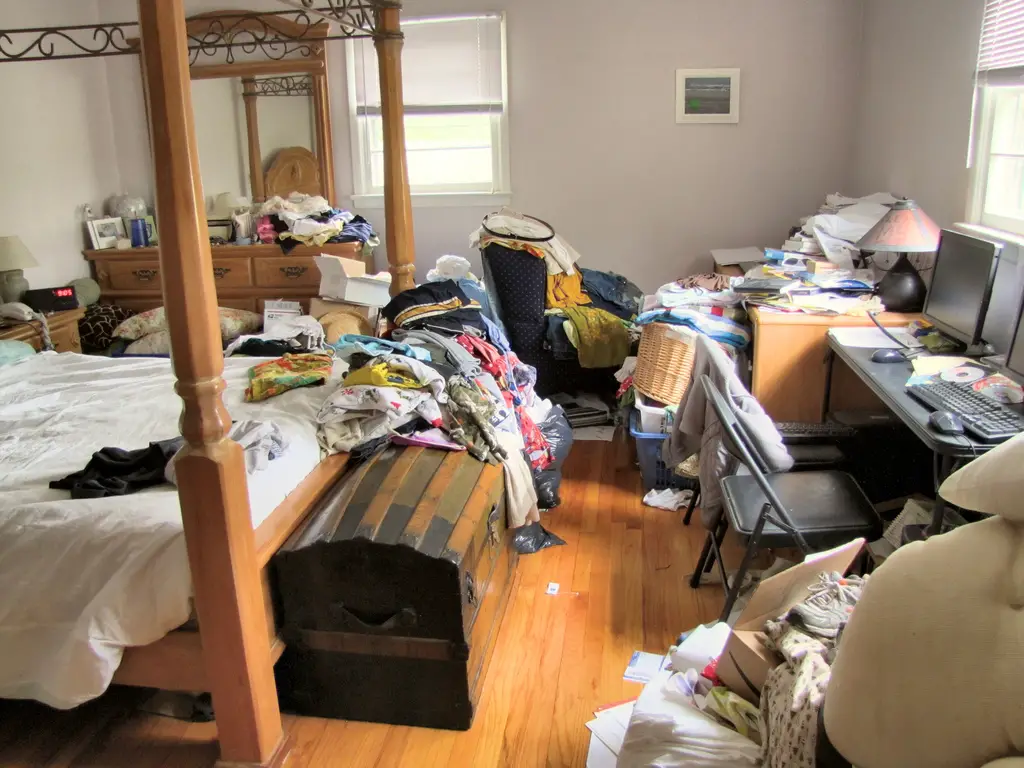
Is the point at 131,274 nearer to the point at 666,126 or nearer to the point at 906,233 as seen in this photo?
the point at 666,126

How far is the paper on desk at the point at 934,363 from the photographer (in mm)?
2445

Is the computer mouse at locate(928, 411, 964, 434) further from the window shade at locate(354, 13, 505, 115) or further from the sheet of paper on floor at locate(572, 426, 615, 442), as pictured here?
the window shade at locate(354, 13, 505, 115)

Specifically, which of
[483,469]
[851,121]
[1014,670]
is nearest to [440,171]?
[851,121]

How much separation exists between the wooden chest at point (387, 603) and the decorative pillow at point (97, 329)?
116 inches

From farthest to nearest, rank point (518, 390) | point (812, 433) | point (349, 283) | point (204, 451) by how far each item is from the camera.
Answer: point (349, 283), point (518, 390), point (812, 433), point (204, 451)

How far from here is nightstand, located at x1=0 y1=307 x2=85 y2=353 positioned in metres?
3.94

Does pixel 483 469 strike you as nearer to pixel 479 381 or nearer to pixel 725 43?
pixel 479 381

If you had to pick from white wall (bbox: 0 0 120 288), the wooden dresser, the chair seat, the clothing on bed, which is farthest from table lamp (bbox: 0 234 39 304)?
the chair seat

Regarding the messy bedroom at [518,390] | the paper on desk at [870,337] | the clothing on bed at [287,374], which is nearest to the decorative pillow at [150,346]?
the messy bedroom at [518,390]

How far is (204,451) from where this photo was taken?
1.85 meters

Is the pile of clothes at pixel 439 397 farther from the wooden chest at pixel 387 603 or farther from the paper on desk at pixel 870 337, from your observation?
the paper on desk at pixel 870 337

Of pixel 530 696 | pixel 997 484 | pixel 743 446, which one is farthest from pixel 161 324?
pixel 997 484

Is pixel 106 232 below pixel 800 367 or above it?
above

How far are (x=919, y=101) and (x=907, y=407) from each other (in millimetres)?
2088
